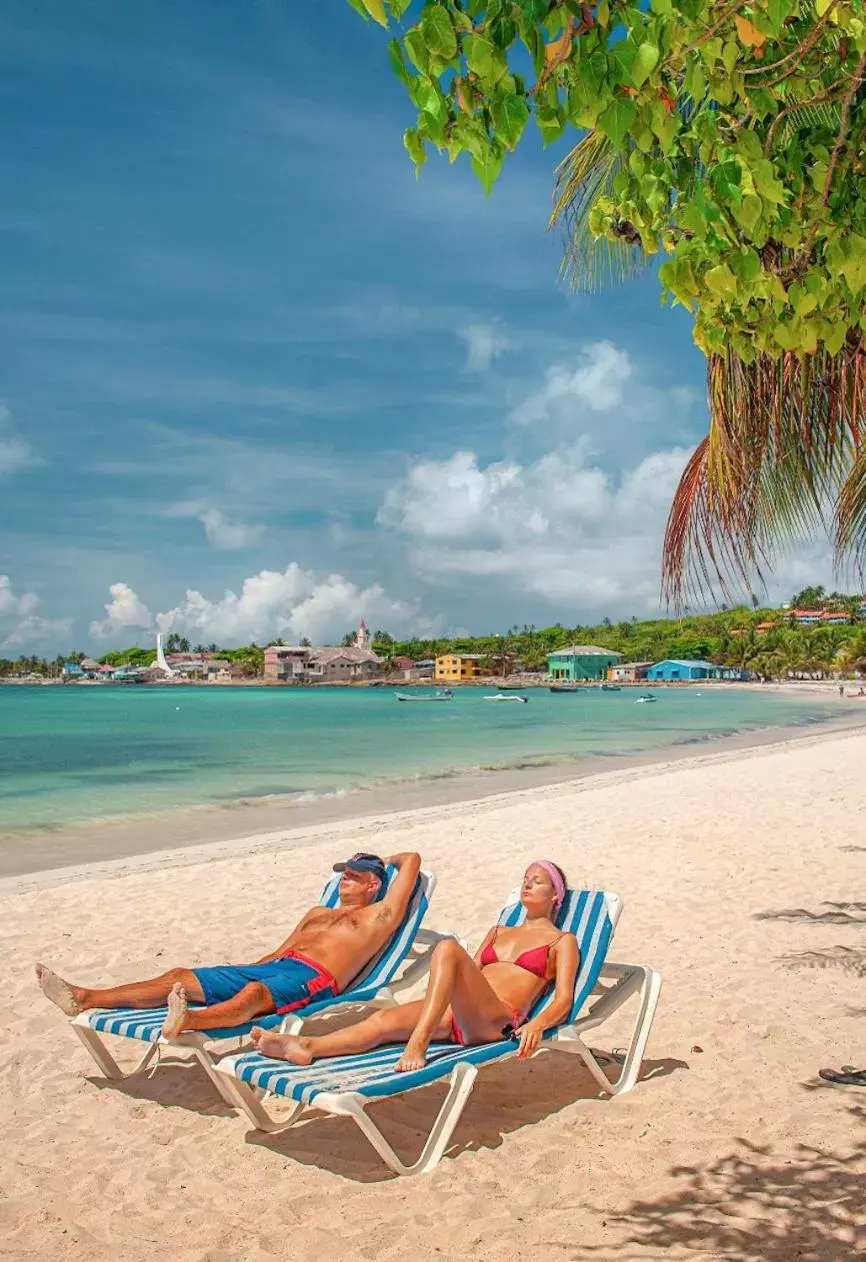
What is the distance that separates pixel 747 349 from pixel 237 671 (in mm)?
181388

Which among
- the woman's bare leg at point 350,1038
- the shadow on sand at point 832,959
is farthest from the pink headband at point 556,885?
the shadow on sand at point 832,959

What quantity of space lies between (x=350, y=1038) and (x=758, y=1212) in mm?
1343

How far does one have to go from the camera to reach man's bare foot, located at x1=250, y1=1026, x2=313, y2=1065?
3322mm

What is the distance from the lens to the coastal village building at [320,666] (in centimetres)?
16738

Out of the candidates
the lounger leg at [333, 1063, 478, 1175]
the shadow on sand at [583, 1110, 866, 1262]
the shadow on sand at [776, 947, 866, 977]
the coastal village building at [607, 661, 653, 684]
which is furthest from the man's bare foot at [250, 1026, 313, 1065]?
the coastal village building at [607, 661, 653, 684]

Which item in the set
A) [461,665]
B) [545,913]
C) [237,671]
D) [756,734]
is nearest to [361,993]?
[545,913]

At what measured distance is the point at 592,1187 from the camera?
10.8 feet

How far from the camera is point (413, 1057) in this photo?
3.33 metres

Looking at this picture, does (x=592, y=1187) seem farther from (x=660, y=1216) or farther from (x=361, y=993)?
(x=361, y=993)

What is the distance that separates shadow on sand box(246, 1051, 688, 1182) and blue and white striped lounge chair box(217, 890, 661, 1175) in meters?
A: 0.09

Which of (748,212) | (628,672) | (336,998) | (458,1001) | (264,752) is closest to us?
(748,212)

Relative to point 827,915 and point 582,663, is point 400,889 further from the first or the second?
point 582,663

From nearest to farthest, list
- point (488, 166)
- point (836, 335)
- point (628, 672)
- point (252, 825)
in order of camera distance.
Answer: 1. point (488, 166)
2. point (836, 335)
3. point (252, 825)
4. point (628, 672)

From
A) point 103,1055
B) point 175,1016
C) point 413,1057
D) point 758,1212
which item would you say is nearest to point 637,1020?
point 758,1212
